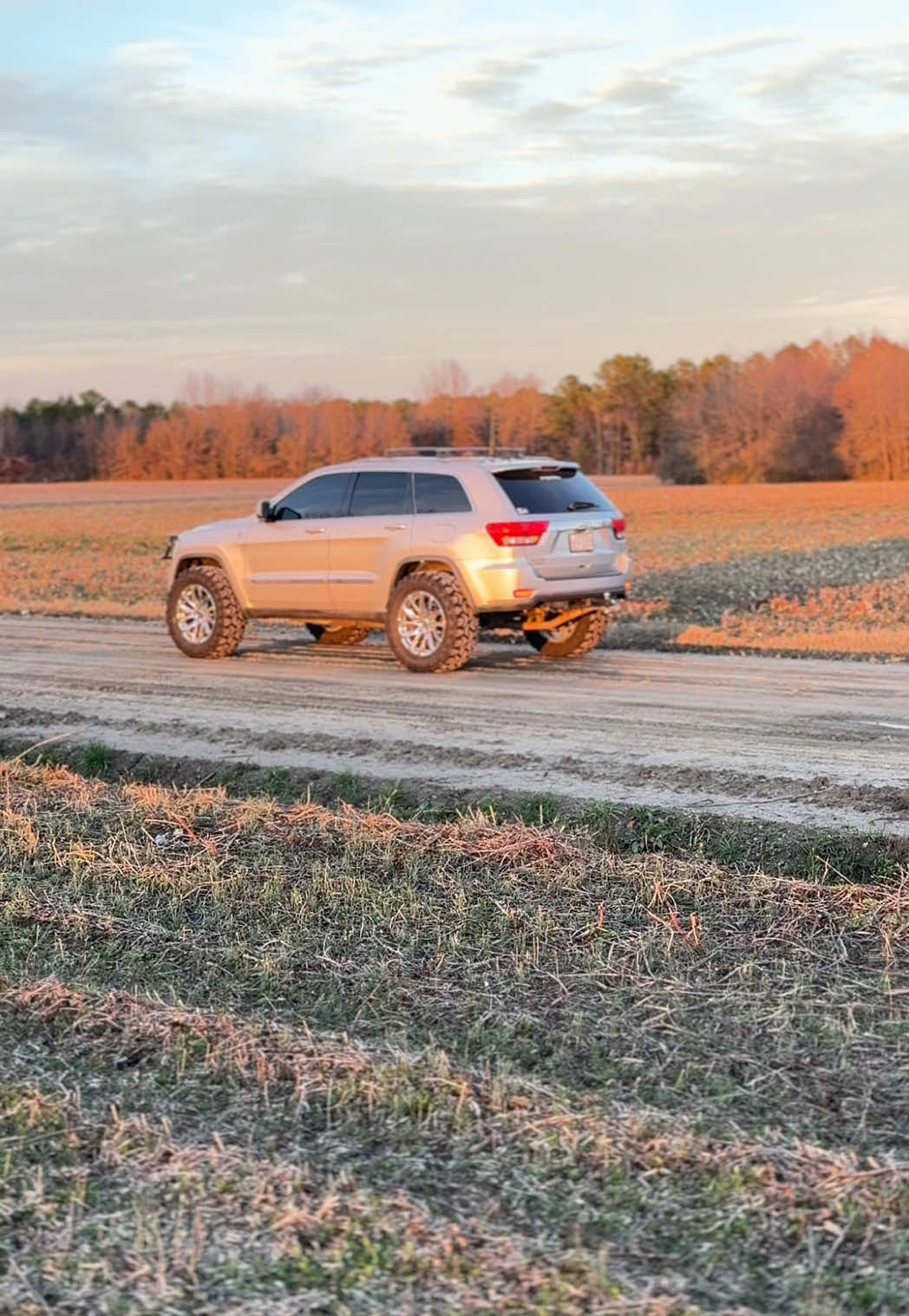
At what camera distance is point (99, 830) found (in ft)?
25.5

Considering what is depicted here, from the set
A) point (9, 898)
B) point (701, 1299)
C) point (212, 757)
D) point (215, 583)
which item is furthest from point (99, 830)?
point (215, 583)

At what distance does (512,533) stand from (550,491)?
751 millimetres

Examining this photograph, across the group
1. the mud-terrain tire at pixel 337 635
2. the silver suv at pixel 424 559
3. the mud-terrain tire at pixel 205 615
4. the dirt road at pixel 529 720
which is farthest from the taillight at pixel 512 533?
the mud-terrain tire at pixel 337 635

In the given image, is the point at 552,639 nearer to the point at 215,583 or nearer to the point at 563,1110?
the point at 215,583

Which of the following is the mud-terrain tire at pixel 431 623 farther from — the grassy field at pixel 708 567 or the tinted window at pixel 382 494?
the grassy field at pixel 708 567

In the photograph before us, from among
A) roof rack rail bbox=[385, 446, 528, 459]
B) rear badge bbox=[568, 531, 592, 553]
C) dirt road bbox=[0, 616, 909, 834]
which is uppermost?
roof rack rail bbox=[385, 446, 528, 459]

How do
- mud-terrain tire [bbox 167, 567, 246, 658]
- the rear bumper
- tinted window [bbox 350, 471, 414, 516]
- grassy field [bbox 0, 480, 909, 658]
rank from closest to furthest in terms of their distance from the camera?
→ 1. the rear bumper
2. tinted window [bbox 350, 471, 414, 516]
3. mud-terrain tire [bbox 167, 567, 246, 658]
4. grassy field [bbox 0, 480, 909, 658]

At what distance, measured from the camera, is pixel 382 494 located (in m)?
14.4

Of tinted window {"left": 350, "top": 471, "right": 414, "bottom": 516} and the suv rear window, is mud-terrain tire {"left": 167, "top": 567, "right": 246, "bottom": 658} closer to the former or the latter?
tinted window {"left": 350, "top": 471, "right": 414, "bottom": 516}

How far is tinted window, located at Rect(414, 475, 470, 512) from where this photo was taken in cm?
1379

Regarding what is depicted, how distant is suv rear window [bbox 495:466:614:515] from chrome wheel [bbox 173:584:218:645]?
10.8 feet

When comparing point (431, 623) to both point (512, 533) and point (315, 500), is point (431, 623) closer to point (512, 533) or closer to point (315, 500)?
point (512, 533)

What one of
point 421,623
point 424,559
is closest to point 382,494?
point 424,559

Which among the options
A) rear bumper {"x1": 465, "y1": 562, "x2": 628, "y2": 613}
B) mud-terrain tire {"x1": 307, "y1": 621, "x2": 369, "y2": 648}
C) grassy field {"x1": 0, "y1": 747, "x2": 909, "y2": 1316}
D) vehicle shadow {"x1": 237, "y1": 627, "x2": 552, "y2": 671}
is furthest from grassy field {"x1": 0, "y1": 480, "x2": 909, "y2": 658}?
grassy field {"x1": 0, "y1": 747, "x2": 909, "y2": 1316}
